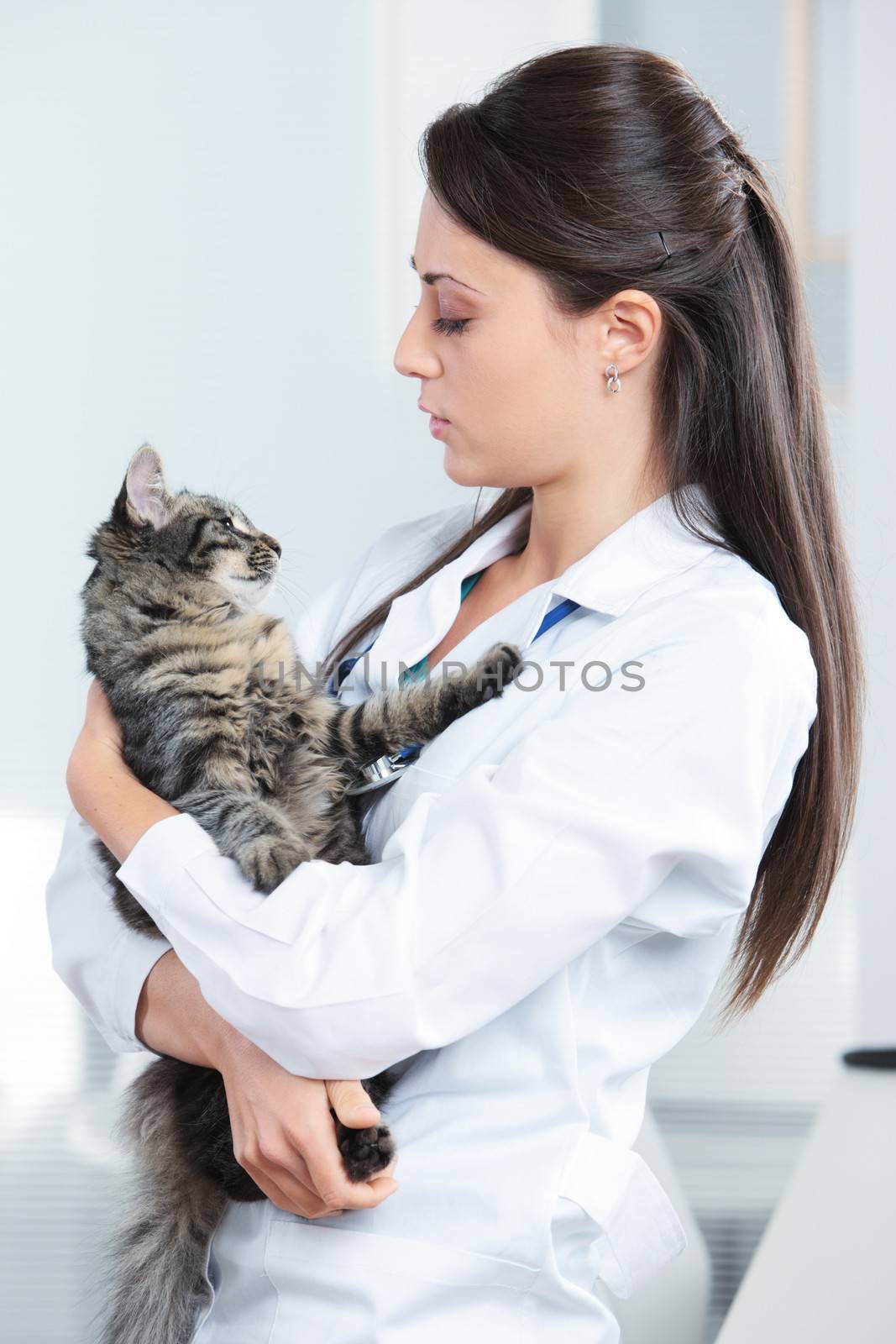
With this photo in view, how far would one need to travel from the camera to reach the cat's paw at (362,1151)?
3.43 feet

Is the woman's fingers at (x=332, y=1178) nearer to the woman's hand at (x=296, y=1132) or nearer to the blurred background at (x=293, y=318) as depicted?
the woman's hand at (x=296, y=1132)

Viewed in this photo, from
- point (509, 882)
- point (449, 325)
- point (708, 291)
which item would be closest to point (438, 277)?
point (449, 325)

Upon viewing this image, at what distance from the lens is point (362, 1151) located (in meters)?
1.05

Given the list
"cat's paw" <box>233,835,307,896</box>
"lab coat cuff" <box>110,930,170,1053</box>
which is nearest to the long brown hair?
"cat's paw" <box>233,835,307,896</box>

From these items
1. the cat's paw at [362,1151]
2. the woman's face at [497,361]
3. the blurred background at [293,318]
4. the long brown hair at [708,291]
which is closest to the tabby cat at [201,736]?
the cat's paw at [362,1151]

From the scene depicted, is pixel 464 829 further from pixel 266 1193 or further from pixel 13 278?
pixel 13 278

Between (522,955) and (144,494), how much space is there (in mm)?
850

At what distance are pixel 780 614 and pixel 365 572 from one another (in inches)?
26.3

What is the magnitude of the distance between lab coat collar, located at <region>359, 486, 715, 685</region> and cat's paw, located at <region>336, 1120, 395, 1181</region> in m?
0.56

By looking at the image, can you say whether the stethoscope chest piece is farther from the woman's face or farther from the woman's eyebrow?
the woman's eyebrow

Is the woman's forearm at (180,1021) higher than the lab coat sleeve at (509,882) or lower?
lower

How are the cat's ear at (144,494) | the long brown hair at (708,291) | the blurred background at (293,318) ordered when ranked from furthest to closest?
the blurred background at (293,318) < the cat's ear at (144,494) < the long brown hair at (708,291)

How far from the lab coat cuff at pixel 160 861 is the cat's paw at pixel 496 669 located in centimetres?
37

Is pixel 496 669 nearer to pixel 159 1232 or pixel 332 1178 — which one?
pixel 332 1178
